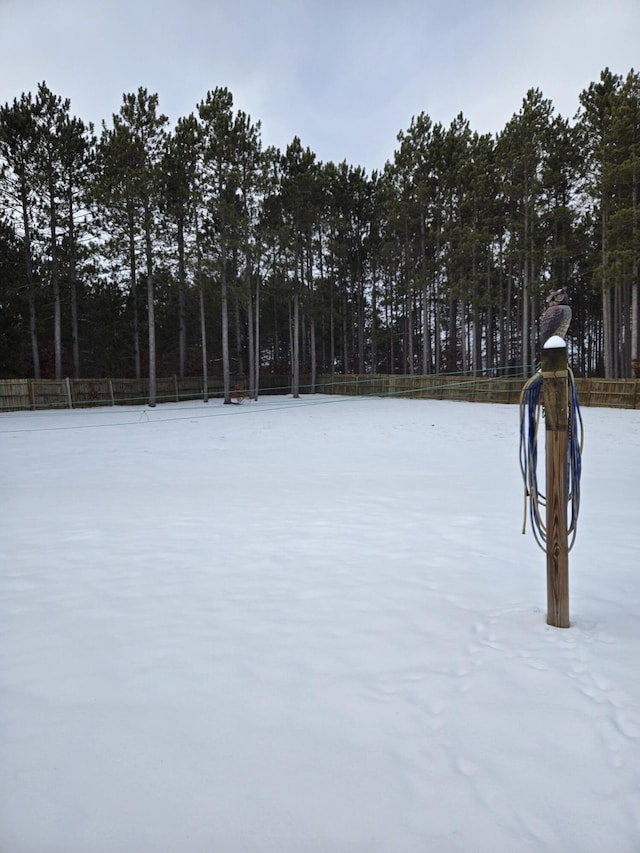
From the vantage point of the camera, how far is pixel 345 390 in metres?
30.0

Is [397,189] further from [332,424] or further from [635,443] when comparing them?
[635,443]

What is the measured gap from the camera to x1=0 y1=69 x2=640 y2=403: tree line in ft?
73.5

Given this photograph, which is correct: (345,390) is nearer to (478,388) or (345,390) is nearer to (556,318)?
(478,388)

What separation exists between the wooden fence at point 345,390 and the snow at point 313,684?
11497 mm

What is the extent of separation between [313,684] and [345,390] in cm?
2785

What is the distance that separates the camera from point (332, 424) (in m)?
16.9

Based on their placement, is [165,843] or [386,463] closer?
[165,843]

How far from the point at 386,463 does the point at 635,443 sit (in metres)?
6.81

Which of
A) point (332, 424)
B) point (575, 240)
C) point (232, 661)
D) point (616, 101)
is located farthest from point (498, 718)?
point (575, 240)

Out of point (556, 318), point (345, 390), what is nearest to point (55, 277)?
point (345, 390)

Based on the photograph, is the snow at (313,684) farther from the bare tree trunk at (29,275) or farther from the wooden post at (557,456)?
the bare tree trunk at (29,275)

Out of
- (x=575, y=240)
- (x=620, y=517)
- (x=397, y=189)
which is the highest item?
(x=397, y=189)

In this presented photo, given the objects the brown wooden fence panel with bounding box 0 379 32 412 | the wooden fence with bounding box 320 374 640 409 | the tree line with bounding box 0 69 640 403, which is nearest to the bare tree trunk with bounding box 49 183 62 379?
the tree line with bounding box 0 69 640 403

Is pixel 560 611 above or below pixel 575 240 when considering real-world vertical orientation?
below
